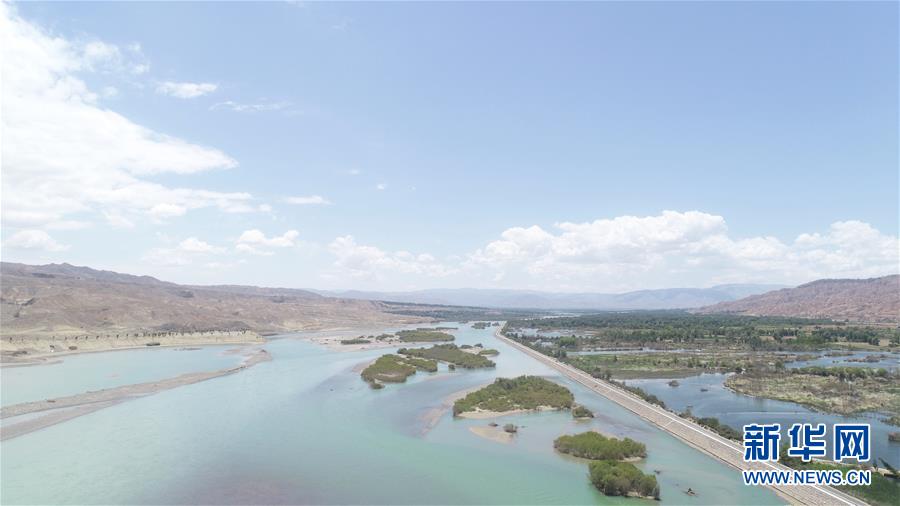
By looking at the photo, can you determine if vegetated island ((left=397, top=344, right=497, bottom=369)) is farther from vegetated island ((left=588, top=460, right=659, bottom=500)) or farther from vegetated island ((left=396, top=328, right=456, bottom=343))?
vegetated island ((left=588, top=460, right=659, bottom=500))

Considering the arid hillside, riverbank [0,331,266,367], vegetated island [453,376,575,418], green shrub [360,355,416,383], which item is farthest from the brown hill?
riverbank [0,331,266,367]

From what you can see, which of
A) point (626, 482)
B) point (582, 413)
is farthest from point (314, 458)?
point (582, 413)

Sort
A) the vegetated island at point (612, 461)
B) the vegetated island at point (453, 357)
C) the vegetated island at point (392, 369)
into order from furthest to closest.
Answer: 1. the vegetated island at point (453, 357)
2. the vegetated island at point (392, 369)
3. the vegetated island at point (612, 461)

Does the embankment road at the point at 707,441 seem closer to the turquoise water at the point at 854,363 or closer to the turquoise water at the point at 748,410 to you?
the turquoise water at the point at 748,410

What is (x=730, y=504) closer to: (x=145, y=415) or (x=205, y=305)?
(x=145, y=415)

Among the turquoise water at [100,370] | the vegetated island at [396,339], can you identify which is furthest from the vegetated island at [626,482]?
the vegetated island at [396,339]
